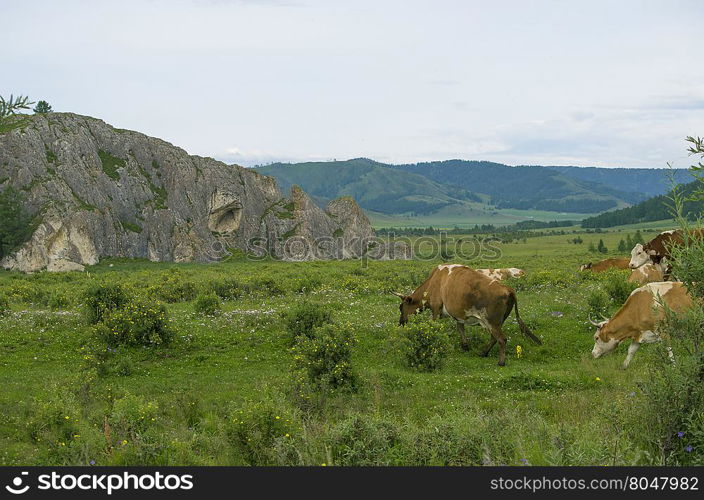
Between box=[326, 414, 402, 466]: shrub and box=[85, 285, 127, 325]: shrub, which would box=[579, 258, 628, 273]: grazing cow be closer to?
box=[85, 285, 127, 325]: shrub

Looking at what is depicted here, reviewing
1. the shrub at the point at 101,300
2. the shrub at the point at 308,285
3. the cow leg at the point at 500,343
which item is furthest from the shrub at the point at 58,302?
the cow leg at the point at 500,343

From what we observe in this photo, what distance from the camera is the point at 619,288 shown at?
21922 millimetres

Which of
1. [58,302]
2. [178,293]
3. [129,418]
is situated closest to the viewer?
[129,418]

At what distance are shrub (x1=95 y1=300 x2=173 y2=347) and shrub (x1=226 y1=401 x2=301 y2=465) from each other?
31.4 feet

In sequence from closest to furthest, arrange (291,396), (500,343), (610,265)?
1. (291,396)
2. (500,343)
3. (610,265)

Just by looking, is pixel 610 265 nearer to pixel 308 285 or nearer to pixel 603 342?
pixel 308 285

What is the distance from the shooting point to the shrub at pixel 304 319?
714 inches

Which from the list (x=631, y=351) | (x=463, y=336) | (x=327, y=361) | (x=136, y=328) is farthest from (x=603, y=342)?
(x=136, y=328)

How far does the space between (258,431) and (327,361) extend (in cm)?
560

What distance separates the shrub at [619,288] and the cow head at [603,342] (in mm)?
6205

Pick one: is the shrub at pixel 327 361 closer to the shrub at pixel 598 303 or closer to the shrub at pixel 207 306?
the shrub at pixel 207 306

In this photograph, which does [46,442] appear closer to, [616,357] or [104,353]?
[104,353]
